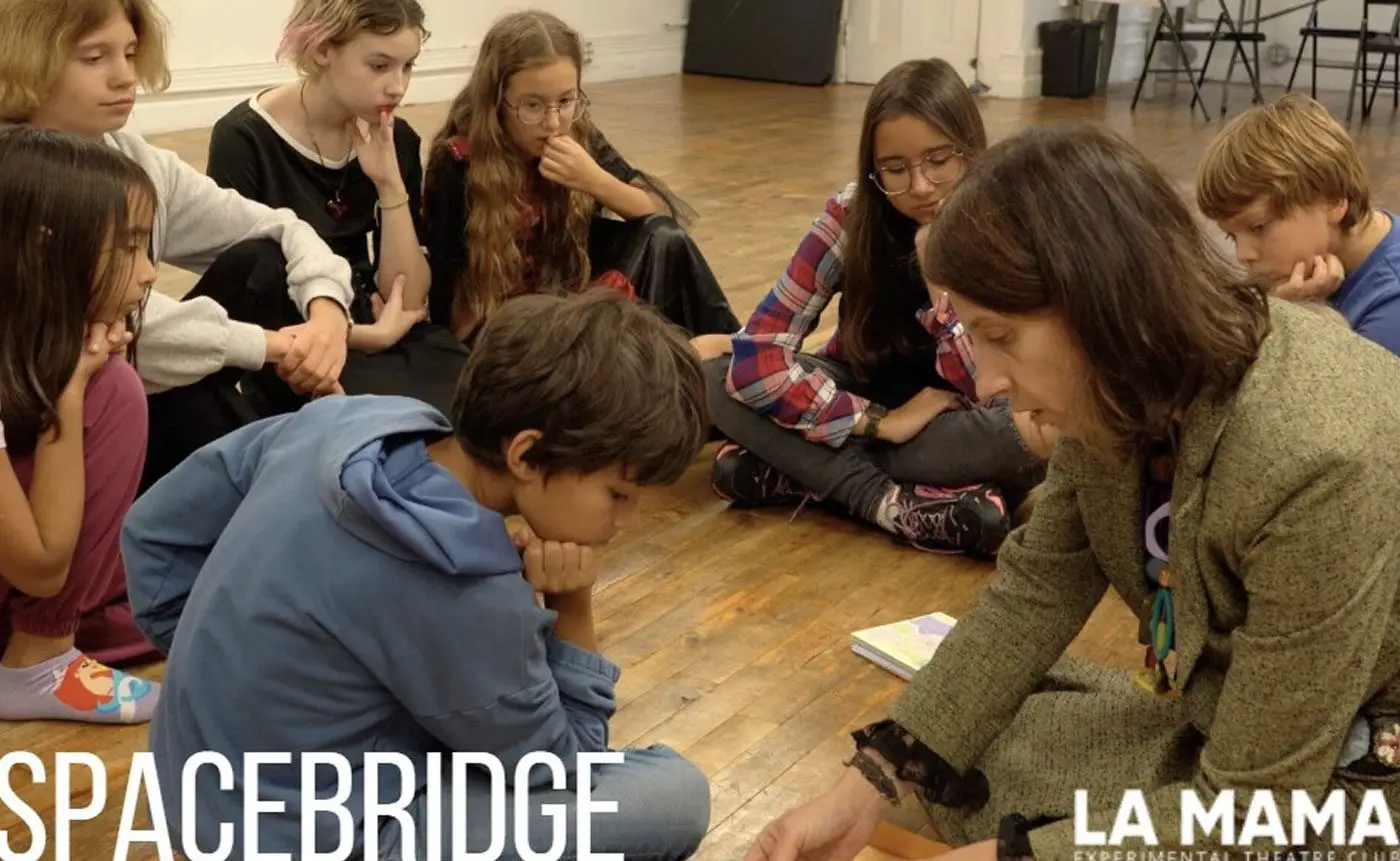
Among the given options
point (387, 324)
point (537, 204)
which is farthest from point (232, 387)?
point (537, 204)

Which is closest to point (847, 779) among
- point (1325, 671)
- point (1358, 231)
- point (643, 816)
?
point (643, 816)

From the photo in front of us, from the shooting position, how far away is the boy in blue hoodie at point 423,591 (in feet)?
4.66

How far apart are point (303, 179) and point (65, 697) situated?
1.21 metres

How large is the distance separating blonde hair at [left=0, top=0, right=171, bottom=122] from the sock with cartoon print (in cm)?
85

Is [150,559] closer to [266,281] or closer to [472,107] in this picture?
[266,281]

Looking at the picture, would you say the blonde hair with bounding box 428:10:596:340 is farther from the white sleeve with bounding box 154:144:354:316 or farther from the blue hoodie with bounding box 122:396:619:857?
the blue hoodie with bounding box 122:396:619:857

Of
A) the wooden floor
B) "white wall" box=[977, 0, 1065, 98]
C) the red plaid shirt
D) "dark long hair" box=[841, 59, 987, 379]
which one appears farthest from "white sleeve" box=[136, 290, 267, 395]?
"white wall" box=[977, 0, 1065, 98]

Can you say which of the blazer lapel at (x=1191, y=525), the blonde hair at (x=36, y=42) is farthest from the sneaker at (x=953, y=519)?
the blonde hair at (x=36, y=42)

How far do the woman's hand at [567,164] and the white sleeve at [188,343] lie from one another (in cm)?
78

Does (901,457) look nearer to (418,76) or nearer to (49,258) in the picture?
(49,258)

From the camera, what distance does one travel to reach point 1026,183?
1333 millimetres

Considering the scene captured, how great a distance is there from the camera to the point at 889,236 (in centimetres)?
281

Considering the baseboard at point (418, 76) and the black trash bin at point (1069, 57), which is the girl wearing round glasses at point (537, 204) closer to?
the baseboard at point (418, 76)

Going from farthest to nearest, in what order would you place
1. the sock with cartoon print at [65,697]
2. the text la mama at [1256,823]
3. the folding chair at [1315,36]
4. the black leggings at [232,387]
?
the folding chair at [1315,36]
the black leggings at [232,387]
the sock with cartoon print at [65,697]
the text la mama at [1256,823]
